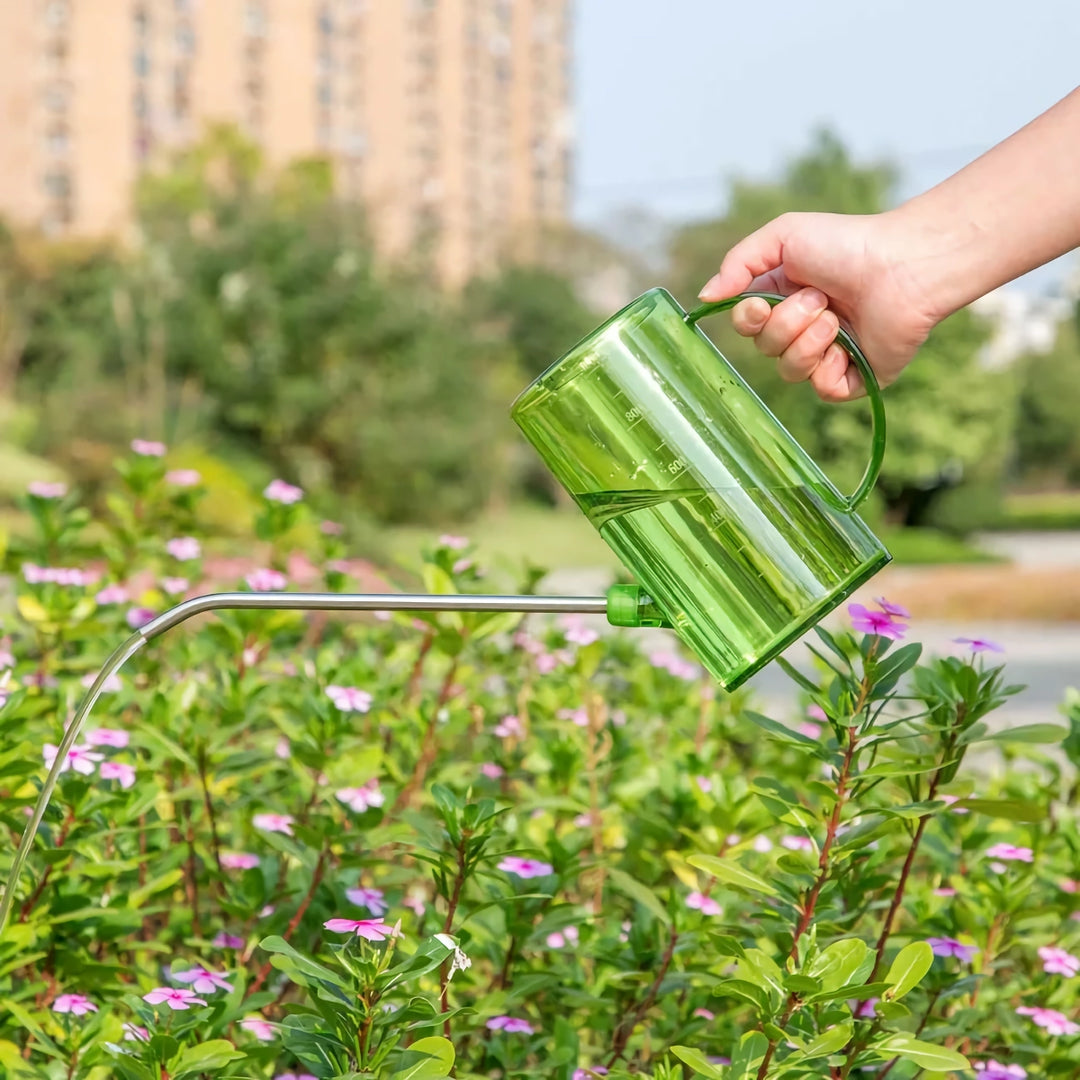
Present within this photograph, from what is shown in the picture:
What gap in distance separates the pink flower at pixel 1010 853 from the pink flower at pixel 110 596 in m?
1.25

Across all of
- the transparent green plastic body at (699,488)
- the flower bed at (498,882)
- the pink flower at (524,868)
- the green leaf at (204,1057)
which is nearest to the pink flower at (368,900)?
the flower bed at (498,882)

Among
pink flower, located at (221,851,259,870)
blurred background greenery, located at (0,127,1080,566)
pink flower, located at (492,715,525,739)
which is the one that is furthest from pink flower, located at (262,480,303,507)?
blurred background greenery, located at (0,127,1080,566)

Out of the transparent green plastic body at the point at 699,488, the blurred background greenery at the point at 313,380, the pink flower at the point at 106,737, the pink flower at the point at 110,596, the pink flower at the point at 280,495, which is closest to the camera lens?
the transparent green plastic body at the point at 699,488

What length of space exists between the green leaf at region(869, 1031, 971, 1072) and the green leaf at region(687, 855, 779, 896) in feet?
0.51

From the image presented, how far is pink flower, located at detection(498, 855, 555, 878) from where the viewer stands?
1230 mm

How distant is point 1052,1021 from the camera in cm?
123

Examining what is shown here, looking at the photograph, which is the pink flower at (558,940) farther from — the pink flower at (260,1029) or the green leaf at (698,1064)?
the green leaf at (698,1064)

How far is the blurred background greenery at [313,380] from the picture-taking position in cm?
1609

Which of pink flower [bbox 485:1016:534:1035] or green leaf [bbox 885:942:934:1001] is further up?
green leaf [bbox 885:942:934:1001]

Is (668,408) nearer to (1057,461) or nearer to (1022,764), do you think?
(1022,764)

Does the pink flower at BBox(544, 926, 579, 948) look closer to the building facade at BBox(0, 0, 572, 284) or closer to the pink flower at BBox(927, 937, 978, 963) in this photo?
the pink flower at BBox(927, 937, 978, 963)

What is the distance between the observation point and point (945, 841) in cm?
153

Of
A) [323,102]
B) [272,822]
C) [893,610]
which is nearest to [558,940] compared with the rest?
[272,822]

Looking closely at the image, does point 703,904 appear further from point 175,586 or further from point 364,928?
point 175,586
